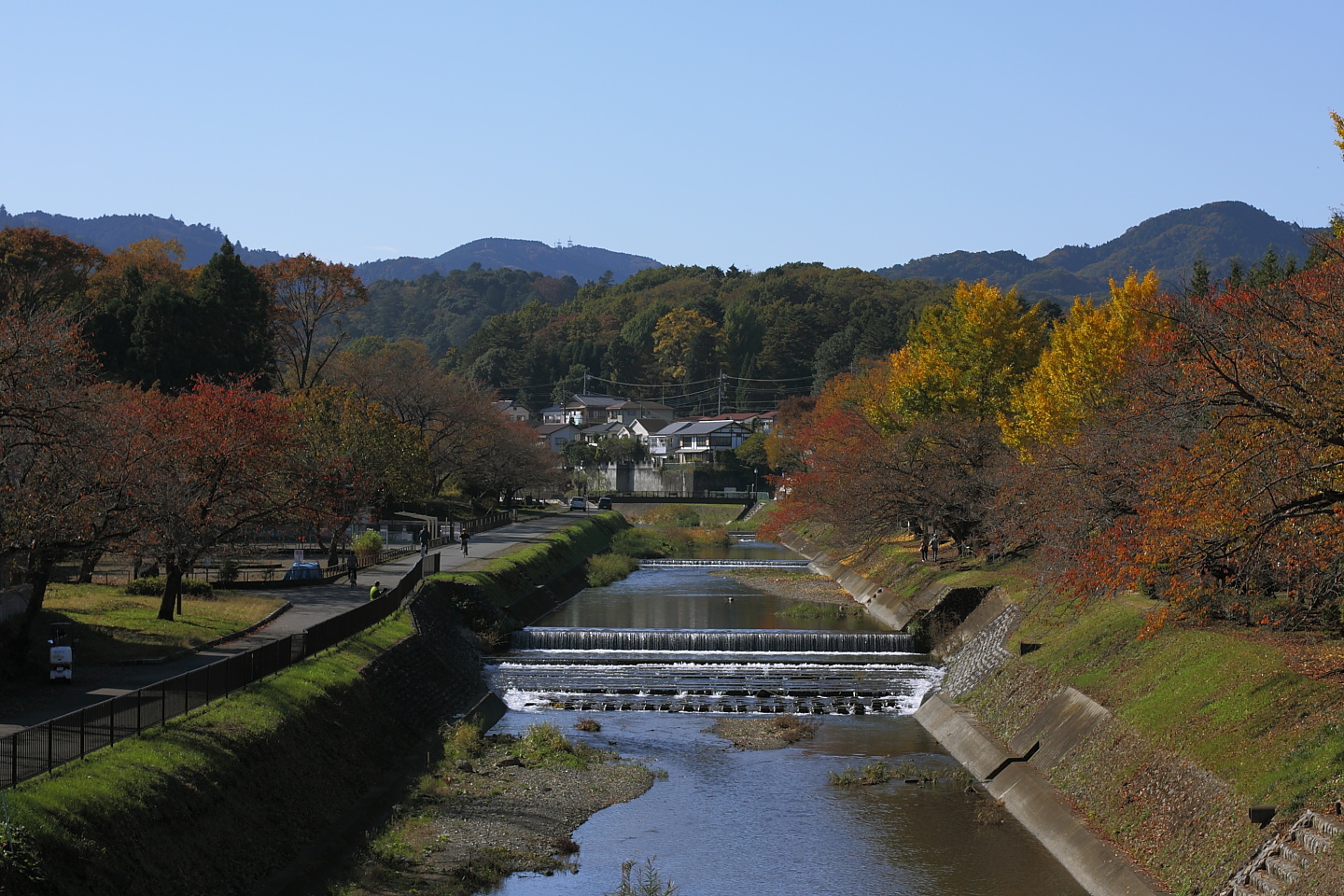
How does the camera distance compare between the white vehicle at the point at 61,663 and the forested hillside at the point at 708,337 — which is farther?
the forested hillside at the point at 708,337

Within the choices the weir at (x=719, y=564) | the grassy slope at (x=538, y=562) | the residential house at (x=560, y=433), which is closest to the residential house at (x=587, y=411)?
→ the residential house at (x=560, y=433)

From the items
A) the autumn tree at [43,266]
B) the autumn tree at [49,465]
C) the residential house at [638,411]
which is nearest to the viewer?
the autumn tree at [49,465]

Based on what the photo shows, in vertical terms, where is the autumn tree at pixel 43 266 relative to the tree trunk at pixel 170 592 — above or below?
above

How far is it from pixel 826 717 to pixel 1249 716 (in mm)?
13578

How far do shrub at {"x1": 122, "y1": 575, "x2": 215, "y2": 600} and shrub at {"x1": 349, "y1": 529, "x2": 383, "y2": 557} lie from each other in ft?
32.8

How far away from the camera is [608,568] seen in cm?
6228

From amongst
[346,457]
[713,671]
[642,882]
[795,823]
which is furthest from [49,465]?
[346,457]

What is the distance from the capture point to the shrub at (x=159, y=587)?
34.1 m

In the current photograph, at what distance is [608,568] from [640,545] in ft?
46.1

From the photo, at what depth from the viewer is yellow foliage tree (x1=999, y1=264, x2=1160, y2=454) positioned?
36062 mm

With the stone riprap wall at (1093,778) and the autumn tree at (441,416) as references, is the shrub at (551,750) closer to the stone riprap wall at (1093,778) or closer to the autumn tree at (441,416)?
the stone riprap wall at (1093,778)

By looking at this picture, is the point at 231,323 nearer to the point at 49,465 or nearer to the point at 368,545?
the point at 368,545

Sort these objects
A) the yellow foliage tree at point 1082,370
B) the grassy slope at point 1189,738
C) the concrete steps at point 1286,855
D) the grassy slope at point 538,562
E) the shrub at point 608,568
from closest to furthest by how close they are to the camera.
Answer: the concrete steps at point 1286,855 < the grassy slope at point 1189,738 < the yellow foliage tree at point 1082,370 < the grassy slope at point 538,562 < the shrub at point 608,568

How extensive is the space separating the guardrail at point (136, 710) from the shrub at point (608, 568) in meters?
32.7
